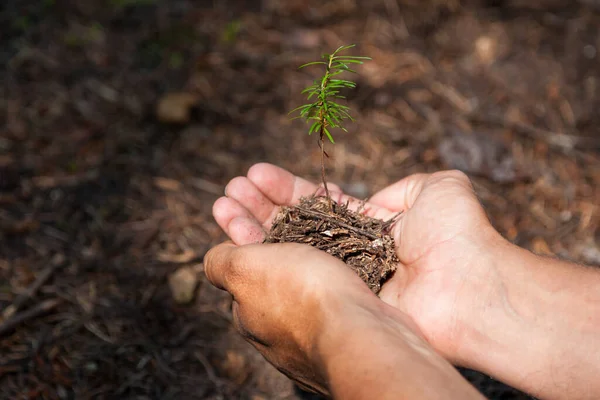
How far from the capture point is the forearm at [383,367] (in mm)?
1733

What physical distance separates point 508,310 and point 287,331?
1.03m

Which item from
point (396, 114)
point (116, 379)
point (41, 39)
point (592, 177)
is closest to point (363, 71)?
point (396, 114)

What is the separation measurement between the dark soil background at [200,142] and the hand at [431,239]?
102 cm

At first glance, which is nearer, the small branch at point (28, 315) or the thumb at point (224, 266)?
the thumb at point (224, 266)

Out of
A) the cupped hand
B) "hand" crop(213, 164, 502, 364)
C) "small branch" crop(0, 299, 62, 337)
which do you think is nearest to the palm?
"hand" crop(213, 164, 502, 364)

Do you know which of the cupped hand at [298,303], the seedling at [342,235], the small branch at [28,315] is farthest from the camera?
the small branch at [28,315]

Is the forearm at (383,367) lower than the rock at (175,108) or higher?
lower

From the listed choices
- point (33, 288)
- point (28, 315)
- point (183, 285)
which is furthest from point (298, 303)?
point (33, 288)

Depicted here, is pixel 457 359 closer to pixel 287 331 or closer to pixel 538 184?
pixel 287 331

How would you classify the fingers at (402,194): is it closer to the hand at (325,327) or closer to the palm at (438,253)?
the palm at (438,253)

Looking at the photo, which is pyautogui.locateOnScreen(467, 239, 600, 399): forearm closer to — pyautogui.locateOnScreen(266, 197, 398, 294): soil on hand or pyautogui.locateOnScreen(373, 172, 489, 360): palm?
pyautogui.locateOnScreen(373, 172, 489, 360): palm

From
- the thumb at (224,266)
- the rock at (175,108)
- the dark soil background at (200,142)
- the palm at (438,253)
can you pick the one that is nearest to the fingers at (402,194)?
the palm at (438,253)

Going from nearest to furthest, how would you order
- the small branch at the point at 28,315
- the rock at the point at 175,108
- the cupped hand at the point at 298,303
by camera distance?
the cupped hand at the point at 298,303
the small branch at the point at 28,315
the rock at the point at 175,108

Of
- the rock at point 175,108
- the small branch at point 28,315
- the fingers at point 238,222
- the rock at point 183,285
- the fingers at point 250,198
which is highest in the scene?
the rock at point 175,108
